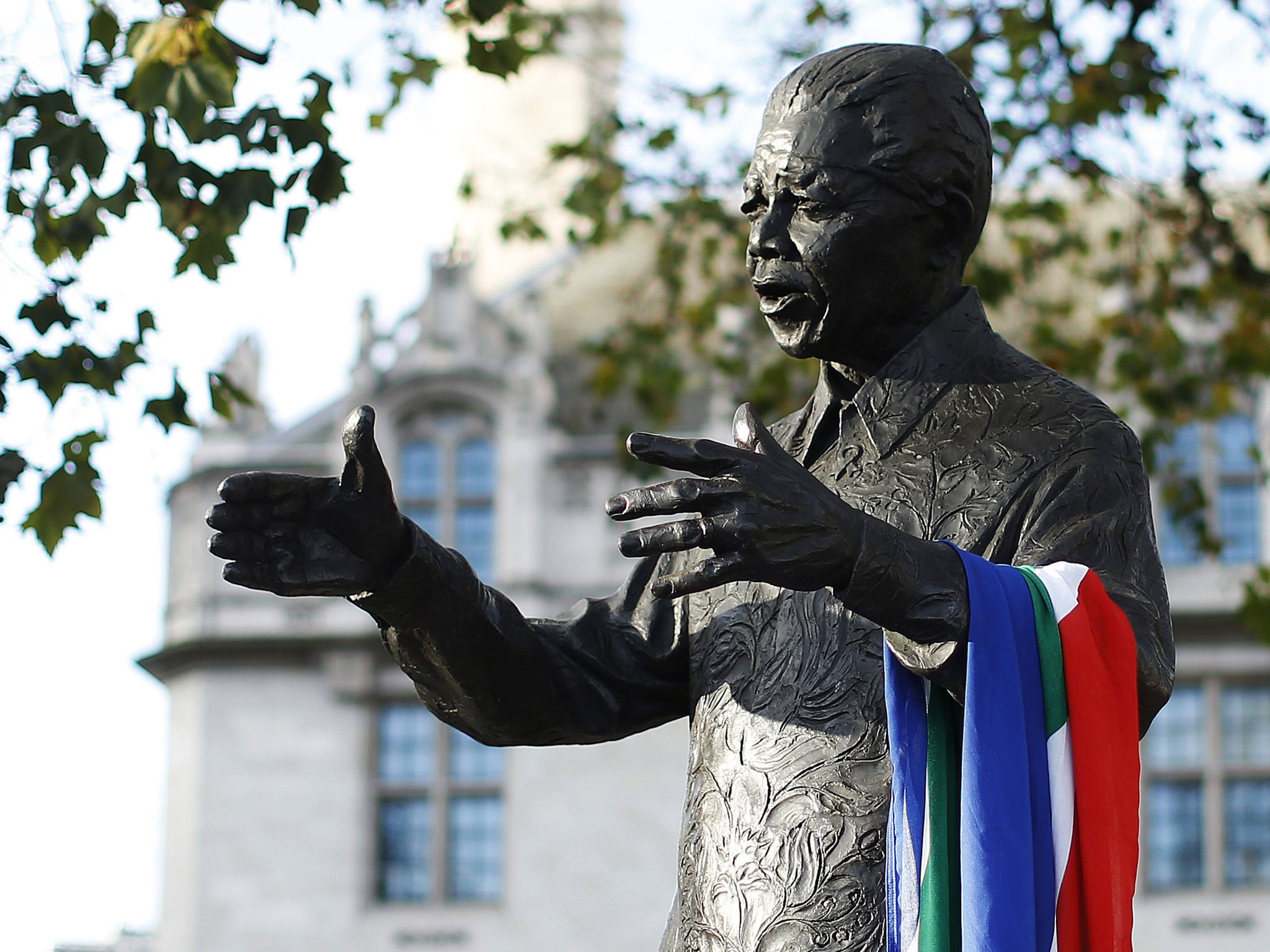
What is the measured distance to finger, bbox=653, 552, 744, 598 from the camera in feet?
9.01

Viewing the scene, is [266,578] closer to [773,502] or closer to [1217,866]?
[773,502]

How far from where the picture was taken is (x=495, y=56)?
728 centimetres

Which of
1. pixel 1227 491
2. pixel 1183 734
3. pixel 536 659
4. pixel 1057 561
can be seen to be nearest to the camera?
pixel 1057 561

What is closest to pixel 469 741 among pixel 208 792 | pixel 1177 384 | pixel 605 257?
pixel 208 792

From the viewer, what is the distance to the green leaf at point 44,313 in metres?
6.28

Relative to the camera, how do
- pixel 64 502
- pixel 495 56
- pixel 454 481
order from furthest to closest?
pixel 454 481 → pixel 495 56 → pixel 64 502

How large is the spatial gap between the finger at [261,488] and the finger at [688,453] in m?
0.54

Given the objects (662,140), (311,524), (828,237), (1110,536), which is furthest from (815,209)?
(662,140)

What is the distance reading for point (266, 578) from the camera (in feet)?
10.1

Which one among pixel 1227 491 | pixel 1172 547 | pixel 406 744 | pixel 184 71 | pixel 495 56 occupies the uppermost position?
pixel 1227 491

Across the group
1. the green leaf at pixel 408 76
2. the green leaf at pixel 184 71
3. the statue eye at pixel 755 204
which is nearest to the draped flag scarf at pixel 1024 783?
the statue eye at pixel 755 204

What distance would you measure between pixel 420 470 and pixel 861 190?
20.1 m

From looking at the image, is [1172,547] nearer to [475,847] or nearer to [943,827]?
[475,847]

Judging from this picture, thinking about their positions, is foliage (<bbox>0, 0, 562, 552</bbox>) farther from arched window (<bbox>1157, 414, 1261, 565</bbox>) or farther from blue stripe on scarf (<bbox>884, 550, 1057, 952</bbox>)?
arched window (<bbox>1157, 414, 1261, 565</bbox>)
